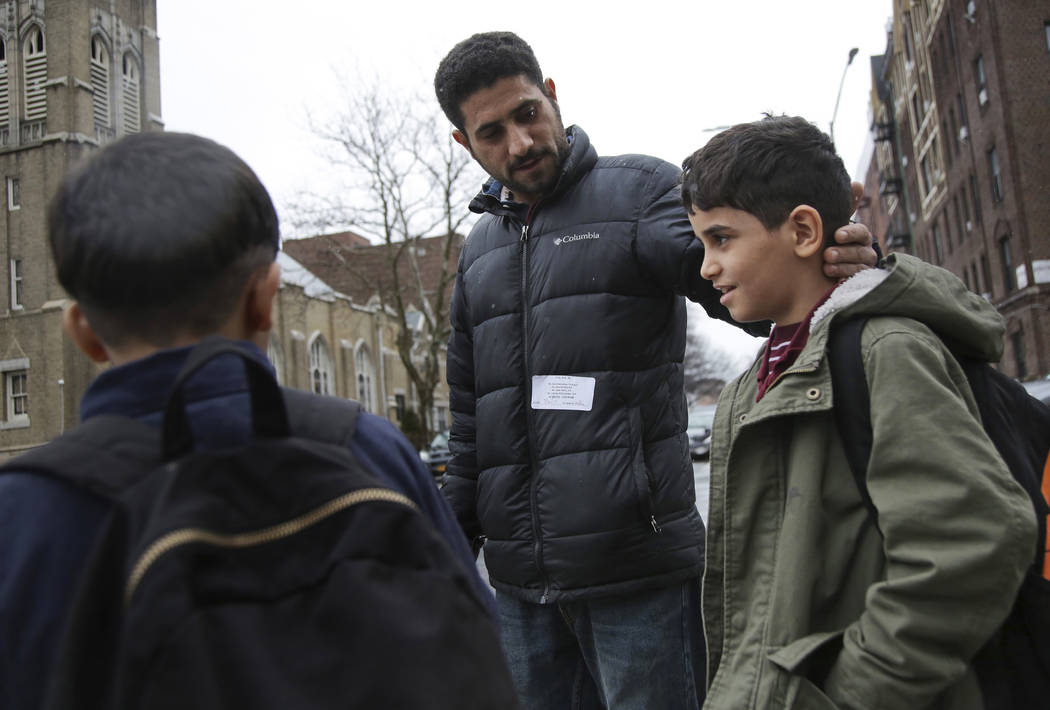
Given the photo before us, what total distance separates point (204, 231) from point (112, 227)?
118 mm

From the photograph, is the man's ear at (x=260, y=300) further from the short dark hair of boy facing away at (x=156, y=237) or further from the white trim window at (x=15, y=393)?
the white trim window at (x=15, y=393)

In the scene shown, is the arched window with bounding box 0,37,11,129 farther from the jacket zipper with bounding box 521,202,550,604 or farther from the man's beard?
the jacket zipper with bounding box 521,202,550,604

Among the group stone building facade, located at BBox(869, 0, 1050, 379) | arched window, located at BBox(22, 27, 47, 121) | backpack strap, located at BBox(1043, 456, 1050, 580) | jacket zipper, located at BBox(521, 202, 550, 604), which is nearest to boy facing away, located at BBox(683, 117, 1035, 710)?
backpack strap, located at BBox(1043, 456, 1050, 580)

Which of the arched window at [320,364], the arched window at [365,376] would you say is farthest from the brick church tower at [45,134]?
the arched window at [365,376]

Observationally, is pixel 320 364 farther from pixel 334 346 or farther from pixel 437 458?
pixel 437 458

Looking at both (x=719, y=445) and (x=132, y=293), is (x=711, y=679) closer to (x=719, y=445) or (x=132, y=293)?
(x=719, y=445)

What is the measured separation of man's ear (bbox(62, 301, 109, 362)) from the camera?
139cm

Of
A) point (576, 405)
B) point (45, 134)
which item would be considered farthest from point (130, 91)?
point (576, 405)

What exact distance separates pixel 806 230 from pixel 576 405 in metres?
0.89

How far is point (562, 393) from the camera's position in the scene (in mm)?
2861

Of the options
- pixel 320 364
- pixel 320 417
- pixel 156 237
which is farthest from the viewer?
pixel 320 364

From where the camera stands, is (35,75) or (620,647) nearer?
(620,647)

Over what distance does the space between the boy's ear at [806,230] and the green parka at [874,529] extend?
178 millimetres

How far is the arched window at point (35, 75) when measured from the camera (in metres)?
42.0
